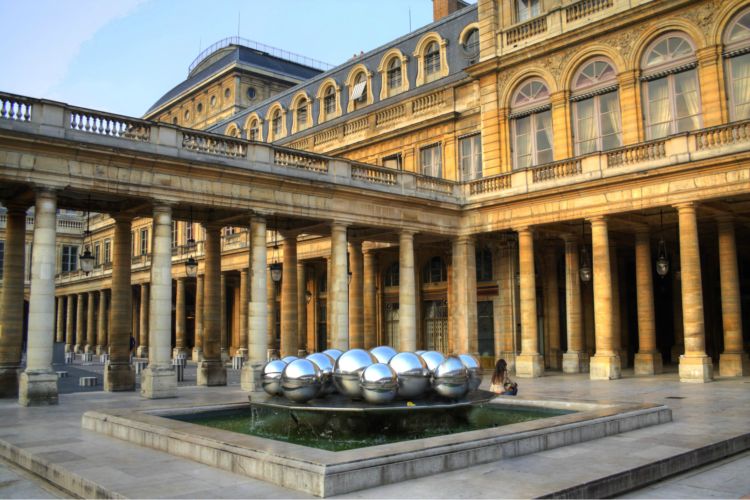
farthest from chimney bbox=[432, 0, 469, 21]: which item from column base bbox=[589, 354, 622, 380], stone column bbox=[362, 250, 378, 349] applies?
column base bbox=[589, 354, 622, 380]

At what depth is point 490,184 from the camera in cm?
2828

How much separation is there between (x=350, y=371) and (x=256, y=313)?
1069 cm

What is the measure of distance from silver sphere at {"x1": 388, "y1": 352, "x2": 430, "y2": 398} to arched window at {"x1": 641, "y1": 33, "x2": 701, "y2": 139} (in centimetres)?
1720

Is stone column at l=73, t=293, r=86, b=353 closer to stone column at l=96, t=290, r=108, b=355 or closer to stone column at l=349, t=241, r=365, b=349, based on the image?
stone column at l=96, t=290, r=108, b=355

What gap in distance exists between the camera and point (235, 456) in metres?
9.05

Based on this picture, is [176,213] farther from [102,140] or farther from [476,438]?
[476,438]

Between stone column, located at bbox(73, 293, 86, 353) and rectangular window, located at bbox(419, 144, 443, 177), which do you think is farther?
stone column, located at bbox(73, 293, 86, 353)

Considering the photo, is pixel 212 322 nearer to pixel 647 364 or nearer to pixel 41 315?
pixel 41 315

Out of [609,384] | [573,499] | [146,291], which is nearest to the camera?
[573,499]

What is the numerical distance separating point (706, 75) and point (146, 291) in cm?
3772

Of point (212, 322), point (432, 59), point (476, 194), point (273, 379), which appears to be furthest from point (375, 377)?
point (432, 59)

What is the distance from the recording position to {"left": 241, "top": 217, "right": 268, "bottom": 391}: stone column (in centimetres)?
2181

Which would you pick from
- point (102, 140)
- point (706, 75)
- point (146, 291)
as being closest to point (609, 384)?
point (706, 75)

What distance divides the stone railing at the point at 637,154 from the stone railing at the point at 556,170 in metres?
1.40
